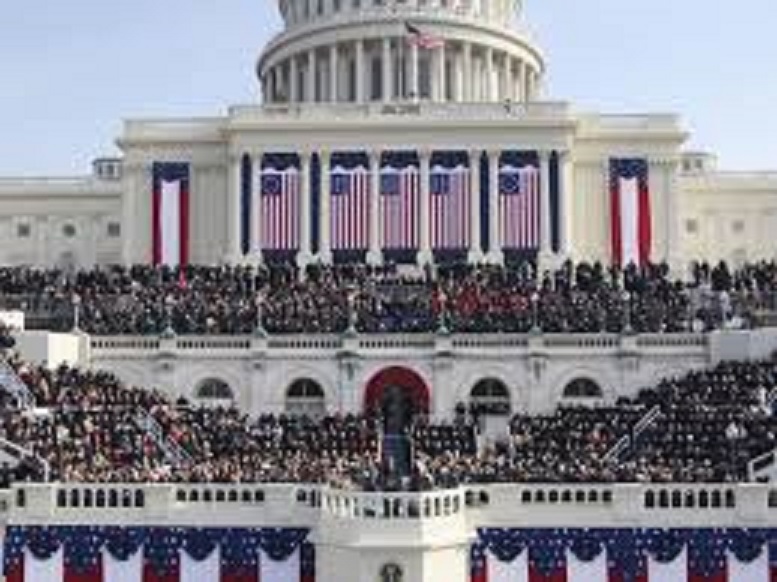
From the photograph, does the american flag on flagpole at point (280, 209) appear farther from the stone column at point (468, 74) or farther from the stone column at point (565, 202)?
the stone column at point (468, 74)

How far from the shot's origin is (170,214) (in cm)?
9325

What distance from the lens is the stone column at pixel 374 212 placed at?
8962cm

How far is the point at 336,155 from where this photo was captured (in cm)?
9169

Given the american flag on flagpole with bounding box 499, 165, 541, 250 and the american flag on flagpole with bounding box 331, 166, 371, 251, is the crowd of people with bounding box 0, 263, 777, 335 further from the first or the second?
the american flag on flagpole with bounding box 331, 166, 371, 251

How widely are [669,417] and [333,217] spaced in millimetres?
43411

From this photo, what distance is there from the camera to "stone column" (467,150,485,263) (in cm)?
8938

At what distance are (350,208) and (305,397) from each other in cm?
2807

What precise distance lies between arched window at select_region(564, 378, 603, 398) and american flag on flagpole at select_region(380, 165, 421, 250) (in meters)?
27.6

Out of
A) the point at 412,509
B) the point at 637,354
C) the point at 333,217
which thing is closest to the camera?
the point at 412,509

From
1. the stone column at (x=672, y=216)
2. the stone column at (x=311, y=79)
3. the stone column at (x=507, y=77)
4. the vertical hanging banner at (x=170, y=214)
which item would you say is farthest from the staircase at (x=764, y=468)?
the stone column at (x=507, y=77)

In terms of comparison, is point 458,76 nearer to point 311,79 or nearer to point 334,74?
point 334,74

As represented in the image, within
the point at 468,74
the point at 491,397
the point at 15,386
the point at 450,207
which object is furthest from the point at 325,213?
the point at 15,386

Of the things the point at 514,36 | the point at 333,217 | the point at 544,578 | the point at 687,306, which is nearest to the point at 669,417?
the point at 544,578

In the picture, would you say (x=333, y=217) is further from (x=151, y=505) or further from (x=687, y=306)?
(x=151, y=505)
